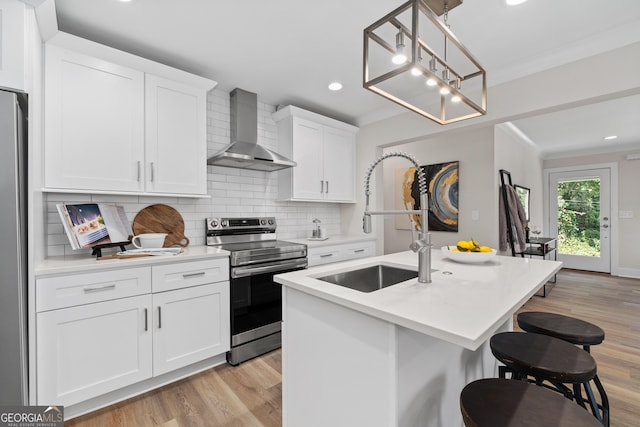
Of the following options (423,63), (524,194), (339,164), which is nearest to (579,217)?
(524,194)

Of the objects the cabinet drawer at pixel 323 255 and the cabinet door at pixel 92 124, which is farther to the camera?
the cabinet drawer at pixel 323 255

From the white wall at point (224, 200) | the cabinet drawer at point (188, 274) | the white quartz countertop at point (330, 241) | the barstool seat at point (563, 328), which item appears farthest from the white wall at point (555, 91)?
the cabinet drawer at point (188, 274)

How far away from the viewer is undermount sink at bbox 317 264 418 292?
5.19ft

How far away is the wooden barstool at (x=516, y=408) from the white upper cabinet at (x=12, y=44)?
7.91ft

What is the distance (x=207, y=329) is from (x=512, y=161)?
4.82m

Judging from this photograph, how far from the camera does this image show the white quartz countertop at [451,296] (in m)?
0.83

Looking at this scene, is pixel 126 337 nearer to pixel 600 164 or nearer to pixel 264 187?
pixel 264 187

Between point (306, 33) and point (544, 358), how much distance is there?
7.64 feet

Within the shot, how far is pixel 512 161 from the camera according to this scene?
4.55 m

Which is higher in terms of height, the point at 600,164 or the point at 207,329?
the point at 600,164

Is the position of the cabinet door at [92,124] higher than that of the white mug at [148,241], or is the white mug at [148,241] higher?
the cabinet door at [92,124]

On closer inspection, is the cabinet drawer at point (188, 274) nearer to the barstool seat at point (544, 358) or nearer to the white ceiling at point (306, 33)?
the white ceiling at point (306, 33)

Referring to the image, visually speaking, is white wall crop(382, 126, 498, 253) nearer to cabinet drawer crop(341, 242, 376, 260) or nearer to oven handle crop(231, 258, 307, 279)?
cabinet drawer crop(341, 242, 376, 260)

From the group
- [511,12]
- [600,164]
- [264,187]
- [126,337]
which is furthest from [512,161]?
[126,337]
